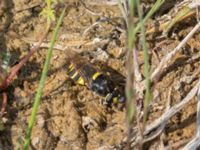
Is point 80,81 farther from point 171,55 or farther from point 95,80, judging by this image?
point 171,55

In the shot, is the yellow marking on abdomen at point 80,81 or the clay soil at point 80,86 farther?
the yellow marking on abdomen at point 80,81

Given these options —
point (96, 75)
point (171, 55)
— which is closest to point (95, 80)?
point (96, 75)

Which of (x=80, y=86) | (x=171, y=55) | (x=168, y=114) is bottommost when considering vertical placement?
(x=168, y=114)

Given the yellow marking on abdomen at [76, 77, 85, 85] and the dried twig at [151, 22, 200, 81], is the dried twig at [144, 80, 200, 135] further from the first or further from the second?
the yellow marking on abdomen at [76, 77, 85, 85]

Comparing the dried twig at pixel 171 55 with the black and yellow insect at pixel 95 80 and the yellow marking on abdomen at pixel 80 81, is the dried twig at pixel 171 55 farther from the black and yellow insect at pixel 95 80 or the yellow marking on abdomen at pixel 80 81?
the yellow marking on abdomen at pixel 80 81

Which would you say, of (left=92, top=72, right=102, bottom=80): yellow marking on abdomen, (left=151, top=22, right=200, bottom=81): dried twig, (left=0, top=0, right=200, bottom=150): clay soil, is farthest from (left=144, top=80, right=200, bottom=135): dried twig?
(left=92, top=72, right=102, bottom=80): yellow marking on abdomen

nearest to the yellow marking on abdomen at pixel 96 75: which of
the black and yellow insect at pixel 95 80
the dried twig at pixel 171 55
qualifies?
the black and yellow insect at pixel 95 80
